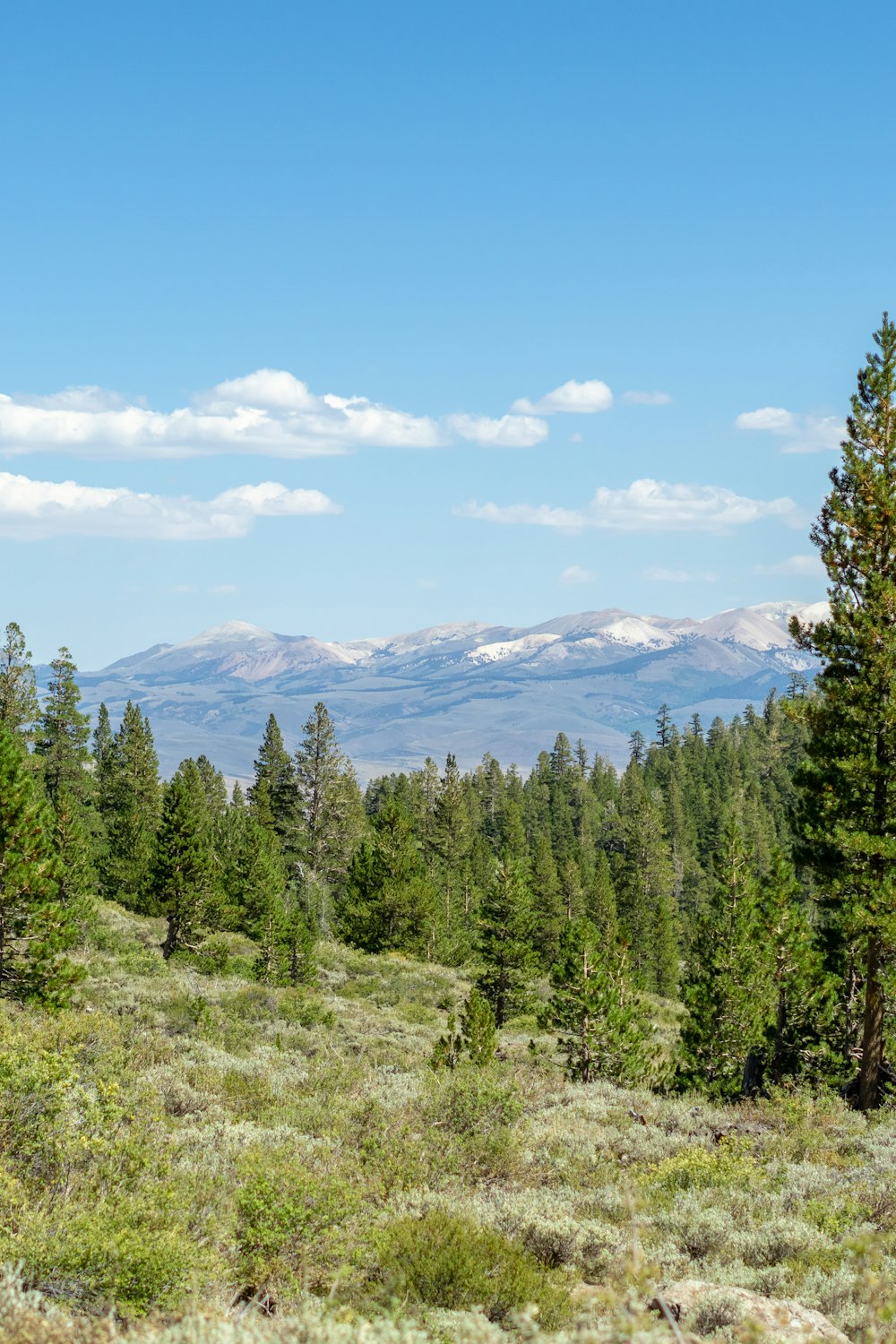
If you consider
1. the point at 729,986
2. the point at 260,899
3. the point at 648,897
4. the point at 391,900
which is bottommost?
the point at 648,897

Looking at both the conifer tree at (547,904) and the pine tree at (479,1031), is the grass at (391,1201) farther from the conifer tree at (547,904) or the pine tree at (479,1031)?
the conifer tree at (547,904)

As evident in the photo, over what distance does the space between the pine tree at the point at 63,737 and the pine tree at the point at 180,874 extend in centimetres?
A: 1911

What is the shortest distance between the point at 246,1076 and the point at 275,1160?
19.6ft

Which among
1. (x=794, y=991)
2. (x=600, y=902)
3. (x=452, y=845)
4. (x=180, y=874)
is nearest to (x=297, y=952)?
(x=180, y=874)

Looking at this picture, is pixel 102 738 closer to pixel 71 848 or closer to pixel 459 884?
pixel 459 884

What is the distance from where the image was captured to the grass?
614 cm

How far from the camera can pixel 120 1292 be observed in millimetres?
6215

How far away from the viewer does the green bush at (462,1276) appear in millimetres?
6746

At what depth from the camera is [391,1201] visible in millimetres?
9133

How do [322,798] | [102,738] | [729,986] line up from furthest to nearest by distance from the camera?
[102,738], [322,798], [729,986]

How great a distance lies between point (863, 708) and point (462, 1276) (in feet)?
44.7

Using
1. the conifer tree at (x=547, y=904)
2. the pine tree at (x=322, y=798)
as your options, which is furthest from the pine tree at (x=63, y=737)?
the conifer tree at (x=547, y=904)

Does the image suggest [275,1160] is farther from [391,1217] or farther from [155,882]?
[155,882]

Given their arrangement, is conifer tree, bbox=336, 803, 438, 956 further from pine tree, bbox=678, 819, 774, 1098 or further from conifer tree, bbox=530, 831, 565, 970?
pine tree, bbox=678, 819, 774, 1098
